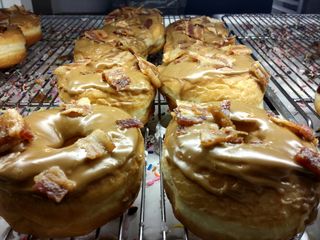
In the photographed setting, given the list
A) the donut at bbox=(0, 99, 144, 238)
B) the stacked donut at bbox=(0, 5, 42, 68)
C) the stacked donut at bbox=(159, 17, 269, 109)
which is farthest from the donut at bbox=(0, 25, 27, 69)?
the donut at bbox=(0, 99, 144, 238)

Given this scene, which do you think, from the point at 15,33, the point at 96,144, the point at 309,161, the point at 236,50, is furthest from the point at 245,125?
the point at 15,33

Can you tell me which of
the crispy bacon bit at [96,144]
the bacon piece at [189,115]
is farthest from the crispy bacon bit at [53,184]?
the bacon piece at [189,115]

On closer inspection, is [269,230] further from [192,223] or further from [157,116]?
[157,116]

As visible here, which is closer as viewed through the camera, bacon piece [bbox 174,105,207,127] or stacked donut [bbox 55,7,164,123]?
bacon piece [bbox 174,105,207,127]

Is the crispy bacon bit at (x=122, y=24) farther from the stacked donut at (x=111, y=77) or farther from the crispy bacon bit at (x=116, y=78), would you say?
the crispy bacon bit at (x=116, y=78)

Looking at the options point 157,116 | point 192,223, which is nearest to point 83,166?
point 192,223

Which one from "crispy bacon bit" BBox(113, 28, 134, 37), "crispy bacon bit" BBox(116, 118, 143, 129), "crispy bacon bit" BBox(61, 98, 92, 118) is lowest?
"crispy bacon bit" BBox(113, 28, 134, 37)

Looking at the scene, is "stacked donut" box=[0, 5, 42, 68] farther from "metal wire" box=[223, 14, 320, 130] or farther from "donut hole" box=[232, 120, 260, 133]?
"donut hole" box=[232, 120, 260, 133]
